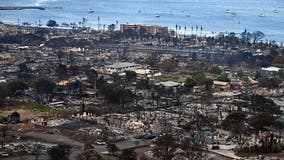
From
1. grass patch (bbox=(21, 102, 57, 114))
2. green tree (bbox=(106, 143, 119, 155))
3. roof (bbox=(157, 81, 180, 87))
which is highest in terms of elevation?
green tree (bbox=(106, 143, 119, 155))

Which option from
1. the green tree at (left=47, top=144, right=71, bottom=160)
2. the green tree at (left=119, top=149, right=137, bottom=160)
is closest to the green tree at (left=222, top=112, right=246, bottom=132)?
the green tree at (left=119, top=149, right=137, bottom=160)

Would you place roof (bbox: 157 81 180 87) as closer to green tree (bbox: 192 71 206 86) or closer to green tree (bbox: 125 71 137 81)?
green tree (bbox: 192 71 206 86)

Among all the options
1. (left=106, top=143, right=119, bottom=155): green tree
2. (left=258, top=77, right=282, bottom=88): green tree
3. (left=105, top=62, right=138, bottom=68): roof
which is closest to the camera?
(left=106, top=143, right=119, bottom=155): green tree

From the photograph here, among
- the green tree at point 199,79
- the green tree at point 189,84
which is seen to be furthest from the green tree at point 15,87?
the green tree at point 199,79

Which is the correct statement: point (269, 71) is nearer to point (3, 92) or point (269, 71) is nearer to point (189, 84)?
point (189, 84)

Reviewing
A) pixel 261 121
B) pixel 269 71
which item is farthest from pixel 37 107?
pixel 269 71

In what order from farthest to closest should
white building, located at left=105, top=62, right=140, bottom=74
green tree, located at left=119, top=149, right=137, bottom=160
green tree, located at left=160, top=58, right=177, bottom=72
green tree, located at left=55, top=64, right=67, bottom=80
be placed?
green tree, located at left=160, top=58, right=177, bottom=72 < white building, located at left=105, top=62, right=140, bottom=74 < green tree, located at left=55, top=64, right=67, bottom=80 < green tree, located at left=119, top=149, right=137, bottom=160

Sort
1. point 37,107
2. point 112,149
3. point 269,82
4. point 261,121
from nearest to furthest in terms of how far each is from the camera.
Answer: point 112,149, point 261,121, point 37,107, point 269,82

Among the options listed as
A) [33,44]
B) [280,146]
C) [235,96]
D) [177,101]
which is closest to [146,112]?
[177,101]

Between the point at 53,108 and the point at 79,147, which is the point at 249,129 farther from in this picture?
the point at 53,108
